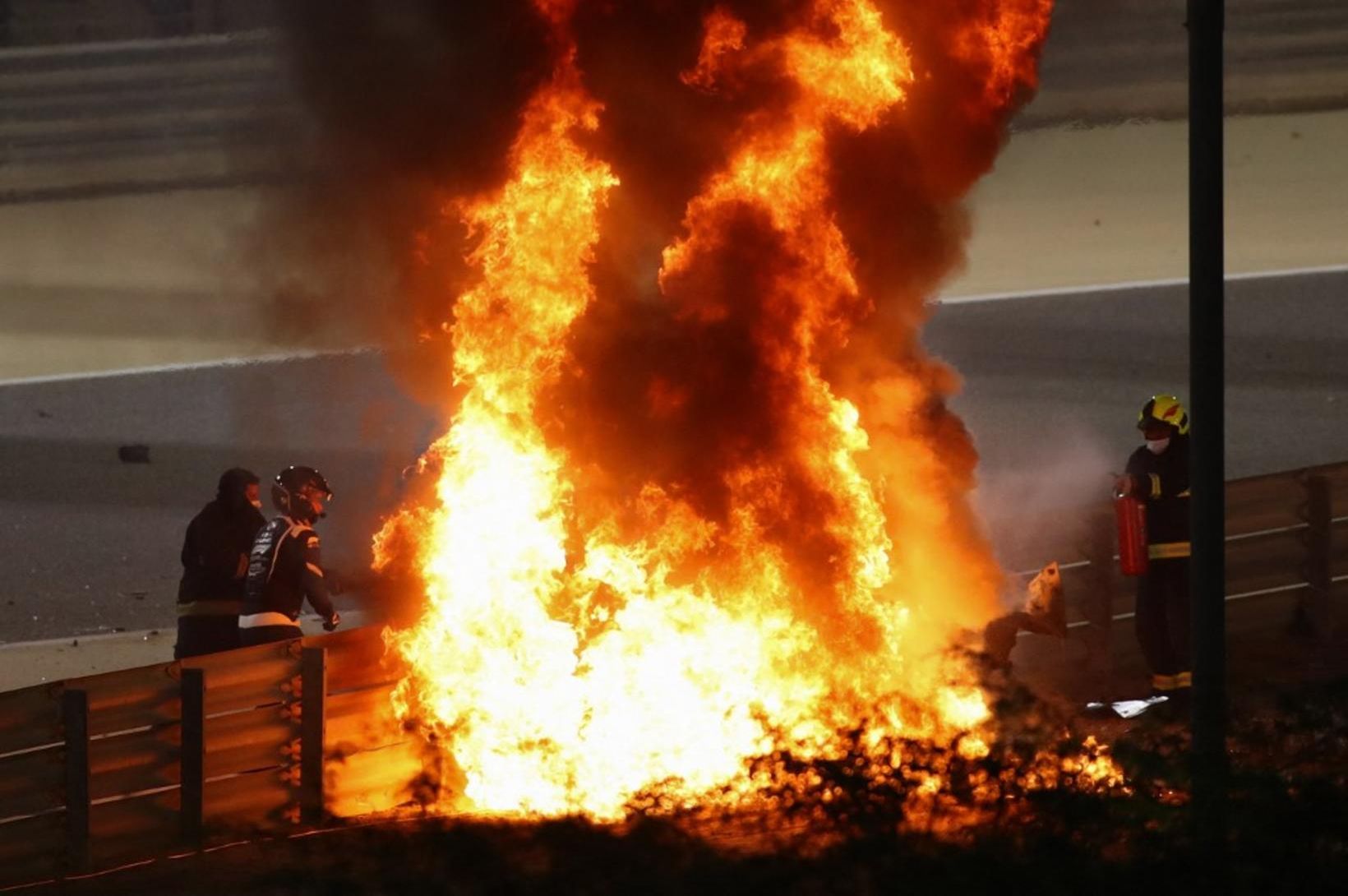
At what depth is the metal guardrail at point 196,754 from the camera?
8008 millimetres

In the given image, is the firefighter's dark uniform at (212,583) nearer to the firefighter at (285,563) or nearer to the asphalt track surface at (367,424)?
the firefighter at (285,563)

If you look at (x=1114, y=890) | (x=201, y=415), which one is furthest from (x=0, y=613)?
(x=1114, y=890)

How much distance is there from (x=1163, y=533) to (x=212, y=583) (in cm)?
526

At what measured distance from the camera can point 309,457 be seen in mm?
14484

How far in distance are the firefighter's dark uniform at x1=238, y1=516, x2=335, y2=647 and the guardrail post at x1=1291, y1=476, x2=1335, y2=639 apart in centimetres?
627

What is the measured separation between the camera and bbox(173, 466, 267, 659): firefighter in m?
10.5

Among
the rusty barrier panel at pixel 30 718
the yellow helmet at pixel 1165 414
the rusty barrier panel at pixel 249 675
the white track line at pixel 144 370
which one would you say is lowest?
the rusty barrier panel at pixel 30 718

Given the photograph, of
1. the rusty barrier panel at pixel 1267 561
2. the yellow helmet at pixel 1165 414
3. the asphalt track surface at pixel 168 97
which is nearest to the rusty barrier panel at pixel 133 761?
the yellow helmet at pixel 1165 414

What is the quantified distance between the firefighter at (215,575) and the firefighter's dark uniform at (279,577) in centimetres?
60

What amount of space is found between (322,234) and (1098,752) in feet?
16.3

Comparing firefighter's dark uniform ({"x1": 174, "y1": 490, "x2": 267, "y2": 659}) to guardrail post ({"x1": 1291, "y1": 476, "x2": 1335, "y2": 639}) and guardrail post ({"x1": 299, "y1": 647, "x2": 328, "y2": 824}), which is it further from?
guardrail post ({"x1": 1291, "y1": 476, "x2": 1335, "y2": 639})

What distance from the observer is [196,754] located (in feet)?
27.3

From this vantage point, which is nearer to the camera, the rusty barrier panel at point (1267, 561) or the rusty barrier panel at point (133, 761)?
the rusty barrier panel at point (133, 761)

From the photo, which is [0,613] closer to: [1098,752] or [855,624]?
[855,624]
